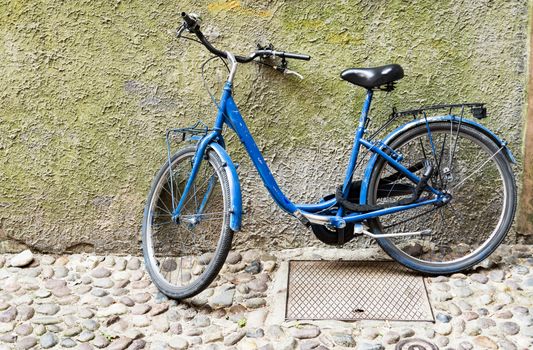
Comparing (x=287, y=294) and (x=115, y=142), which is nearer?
(x=287, y=294)

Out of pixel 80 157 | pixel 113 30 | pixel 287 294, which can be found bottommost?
pixel 287 294

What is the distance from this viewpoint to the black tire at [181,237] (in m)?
3.48

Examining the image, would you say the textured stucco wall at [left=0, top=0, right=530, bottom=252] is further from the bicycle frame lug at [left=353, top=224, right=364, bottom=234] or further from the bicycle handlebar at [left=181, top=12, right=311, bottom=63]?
the bicycle frame lug at [left=353, top=224, right=364, bottom=234]

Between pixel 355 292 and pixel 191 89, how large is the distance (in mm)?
1664

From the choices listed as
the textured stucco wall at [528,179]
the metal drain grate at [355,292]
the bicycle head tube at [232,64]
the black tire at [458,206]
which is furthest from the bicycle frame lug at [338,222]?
the textured stucco wall at [528,179]

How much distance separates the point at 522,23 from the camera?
3.68m

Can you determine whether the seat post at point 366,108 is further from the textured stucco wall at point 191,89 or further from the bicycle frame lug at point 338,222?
the bicycle frame lug at point 338,222

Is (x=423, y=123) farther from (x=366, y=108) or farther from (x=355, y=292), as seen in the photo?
(x=355, y=292)

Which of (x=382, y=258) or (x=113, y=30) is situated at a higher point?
(x=113, y=30)

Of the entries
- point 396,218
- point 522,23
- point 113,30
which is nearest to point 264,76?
point 113,30

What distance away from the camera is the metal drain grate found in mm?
3428

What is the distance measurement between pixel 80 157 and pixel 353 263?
77.3 inches

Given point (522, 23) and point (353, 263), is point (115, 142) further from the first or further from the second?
point (522, 23)

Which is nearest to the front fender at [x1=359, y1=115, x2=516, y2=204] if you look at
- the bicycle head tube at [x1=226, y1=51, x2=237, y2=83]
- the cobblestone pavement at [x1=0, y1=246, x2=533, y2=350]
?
the cobblestone pavement at [x1=0, y1=246, x2=533, y2=350]
